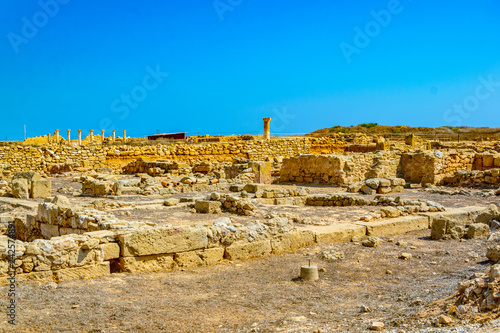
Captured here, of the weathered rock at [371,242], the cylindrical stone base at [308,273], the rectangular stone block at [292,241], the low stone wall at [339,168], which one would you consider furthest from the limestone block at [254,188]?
the cylindrical stone base at [308,273]

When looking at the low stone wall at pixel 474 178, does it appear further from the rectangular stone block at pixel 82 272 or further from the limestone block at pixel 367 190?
the rectangular stone block at pixel 82 272

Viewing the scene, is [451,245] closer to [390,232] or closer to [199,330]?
[390,232]

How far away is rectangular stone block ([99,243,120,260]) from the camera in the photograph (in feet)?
20.6

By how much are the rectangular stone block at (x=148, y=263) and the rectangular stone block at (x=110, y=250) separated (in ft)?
0.32

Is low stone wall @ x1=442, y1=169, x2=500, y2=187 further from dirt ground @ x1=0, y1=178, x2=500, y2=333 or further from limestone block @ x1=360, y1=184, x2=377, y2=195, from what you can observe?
dirt ground @ x1=0, y1=178, x2=500, y2=333

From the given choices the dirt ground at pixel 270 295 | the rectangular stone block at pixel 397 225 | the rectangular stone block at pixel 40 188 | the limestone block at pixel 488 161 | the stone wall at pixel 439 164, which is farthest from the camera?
the limestone block at pixel 488 161

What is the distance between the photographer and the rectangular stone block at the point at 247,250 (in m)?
7.23

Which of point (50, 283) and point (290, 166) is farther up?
point (290, 166)

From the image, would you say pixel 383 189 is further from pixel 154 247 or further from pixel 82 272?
pixel 82 272

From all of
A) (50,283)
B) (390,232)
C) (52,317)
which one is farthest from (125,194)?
(52,317)

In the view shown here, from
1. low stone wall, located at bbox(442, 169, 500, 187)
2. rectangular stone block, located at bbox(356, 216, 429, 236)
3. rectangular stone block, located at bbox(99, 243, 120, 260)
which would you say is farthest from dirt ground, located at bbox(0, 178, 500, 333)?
low stone wall, located at bbox(442, 169, 500, 187)

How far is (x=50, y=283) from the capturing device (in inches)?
220

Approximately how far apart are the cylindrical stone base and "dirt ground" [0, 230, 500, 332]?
0.32 ft

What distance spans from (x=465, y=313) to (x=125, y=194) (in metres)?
Answer: 12.5
